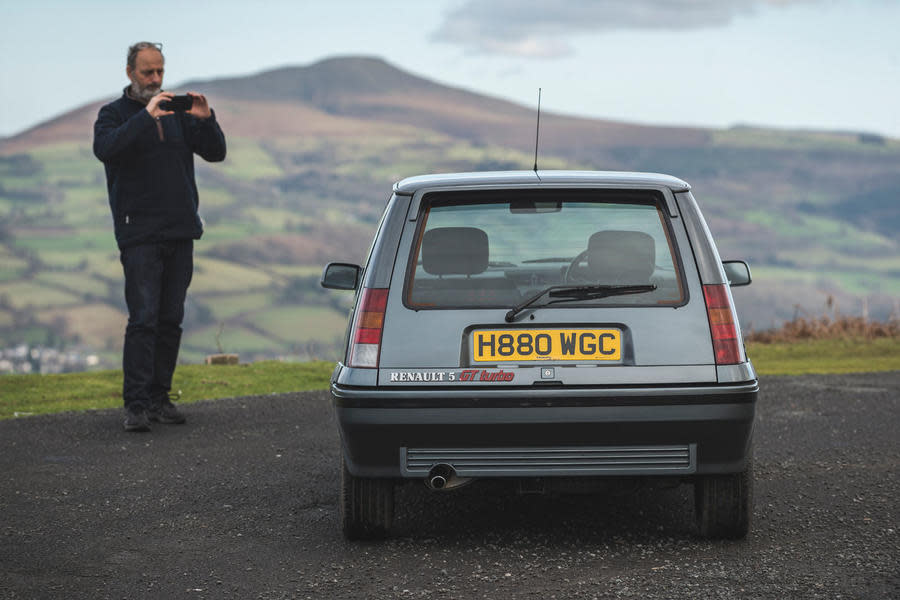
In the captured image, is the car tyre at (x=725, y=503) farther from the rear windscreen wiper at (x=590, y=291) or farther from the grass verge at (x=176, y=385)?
the grass verge at (x=176, y=385)

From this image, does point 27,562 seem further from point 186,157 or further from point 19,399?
point 19,399

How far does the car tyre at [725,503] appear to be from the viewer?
191 inches

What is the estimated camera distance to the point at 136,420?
27.2 ft

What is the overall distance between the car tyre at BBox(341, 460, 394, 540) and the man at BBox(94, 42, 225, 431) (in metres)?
3.68

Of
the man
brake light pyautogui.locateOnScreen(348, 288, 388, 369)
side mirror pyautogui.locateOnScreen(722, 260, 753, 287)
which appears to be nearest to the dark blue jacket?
the man

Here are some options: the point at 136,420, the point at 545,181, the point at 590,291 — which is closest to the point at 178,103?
the point at 136,420

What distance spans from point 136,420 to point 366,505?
3866mm

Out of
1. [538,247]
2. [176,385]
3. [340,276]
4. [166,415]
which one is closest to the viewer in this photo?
[538,247]

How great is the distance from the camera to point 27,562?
4.73 m

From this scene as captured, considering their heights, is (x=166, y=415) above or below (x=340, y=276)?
below

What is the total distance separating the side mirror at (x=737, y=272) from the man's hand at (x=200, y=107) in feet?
13.4

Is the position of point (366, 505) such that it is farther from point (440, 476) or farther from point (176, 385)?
point (176, 385)

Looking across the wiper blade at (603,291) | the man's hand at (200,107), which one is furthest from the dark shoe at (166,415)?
the wiper blade at (603,291)

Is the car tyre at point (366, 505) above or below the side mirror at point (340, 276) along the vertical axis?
below
